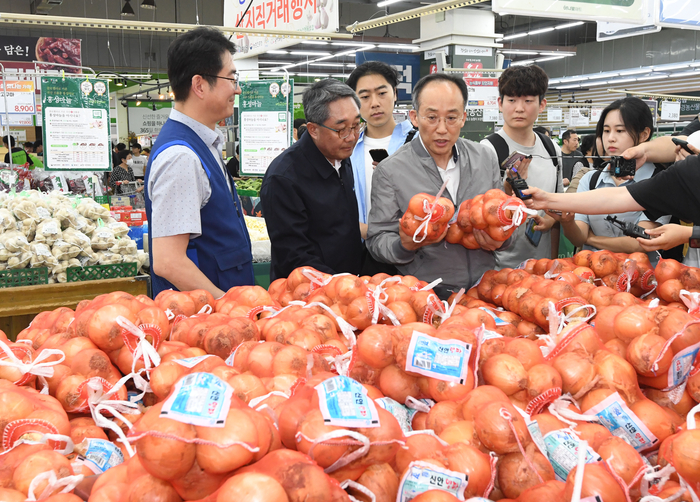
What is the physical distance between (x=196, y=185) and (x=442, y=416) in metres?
1.56

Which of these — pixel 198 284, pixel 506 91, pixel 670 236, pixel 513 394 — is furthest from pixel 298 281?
pixel 506 91

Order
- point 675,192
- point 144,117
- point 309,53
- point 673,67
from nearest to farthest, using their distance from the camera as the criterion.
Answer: point 675,192
point 309,53
point 673,67
point 144,117

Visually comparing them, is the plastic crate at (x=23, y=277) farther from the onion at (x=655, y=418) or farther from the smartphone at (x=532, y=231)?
the onion at (x=655, y=418)

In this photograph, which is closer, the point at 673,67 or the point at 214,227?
the point at 214,227

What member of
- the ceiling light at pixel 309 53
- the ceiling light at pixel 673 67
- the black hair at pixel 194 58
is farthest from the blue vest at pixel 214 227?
the ceiling light at pixel 673 67

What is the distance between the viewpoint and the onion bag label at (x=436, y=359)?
115cm

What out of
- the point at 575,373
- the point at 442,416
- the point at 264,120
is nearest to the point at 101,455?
the point at 442,416

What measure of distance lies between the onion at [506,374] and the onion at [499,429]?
14 cm

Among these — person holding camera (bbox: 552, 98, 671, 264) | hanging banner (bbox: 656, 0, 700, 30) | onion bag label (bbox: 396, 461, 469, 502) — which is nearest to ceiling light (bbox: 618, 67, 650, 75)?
hanging banner (bbox: 656, 0, 700, 30)

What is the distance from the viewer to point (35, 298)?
3.17 meters

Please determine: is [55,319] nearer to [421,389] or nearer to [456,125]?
[421,389]

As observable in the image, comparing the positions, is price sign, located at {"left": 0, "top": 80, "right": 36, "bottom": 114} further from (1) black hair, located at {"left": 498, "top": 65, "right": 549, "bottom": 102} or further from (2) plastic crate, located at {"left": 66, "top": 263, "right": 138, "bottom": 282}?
(1) black hair, located at {"left": 498, "top": 65, "right": 549, "bottom": 102}

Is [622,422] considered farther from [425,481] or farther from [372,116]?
[372,116]

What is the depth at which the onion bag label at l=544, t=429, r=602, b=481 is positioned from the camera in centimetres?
100
